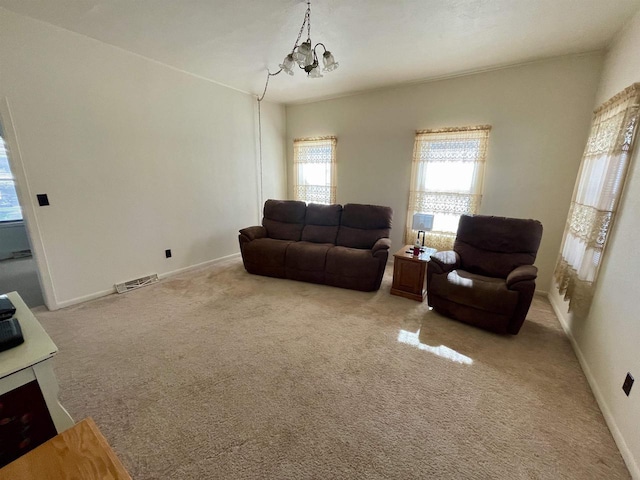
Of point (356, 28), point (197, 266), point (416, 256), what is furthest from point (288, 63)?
point (197, 266)

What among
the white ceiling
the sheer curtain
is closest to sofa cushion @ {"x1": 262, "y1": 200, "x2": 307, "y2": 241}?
the white ceiling

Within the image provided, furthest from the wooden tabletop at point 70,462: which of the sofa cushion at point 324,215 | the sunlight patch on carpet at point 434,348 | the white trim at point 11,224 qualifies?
the white trim at point 11,224

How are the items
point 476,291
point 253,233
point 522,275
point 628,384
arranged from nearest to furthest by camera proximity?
point 628,384 → point 522,275 → point 476,291 → point 253,233

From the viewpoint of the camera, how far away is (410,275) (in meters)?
2.96

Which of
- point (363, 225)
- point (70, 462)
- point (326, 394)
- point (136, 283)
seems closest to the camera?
point (70, 462)

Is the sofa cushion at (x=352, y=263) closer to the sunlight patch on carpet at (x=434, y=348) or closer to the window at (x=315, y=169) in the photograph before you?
the sunlight patch on carpet at (x=434, y=348)

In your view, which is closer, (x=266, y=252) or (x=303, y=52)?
(x=303, y=52)

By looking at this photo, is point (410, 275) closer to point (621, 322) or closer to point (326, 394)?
point (621, 322)

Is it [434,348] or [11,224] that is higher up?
[11,224]

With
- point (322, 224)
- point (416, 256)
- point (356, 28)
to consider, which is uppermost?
point (356, 28)

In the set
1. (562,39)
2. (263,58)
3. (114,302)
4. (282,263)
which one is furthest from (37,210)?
(562,39)

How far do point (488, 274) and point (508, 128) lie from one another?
184cm

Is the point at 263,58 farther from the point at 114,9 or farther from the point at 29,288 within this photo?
the point at 29,288

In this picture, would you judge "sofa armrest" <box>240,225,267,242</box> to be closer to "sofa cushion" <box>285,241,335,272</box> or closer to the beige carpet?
"sofa cushion" <box>285,241,335,272</box>
